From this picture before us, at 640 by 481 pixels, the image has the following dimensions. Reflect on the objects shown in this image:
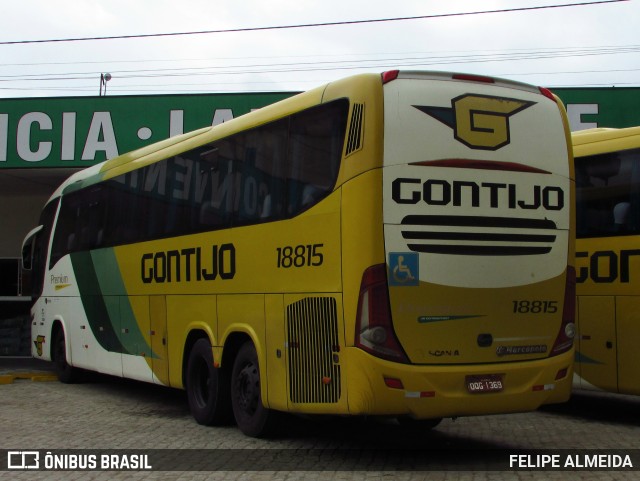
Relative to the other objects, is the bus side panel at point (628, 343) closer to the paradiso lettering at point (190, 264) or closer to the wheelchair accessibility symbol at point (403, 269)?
the wheelchair accessibility symbol at point (403, 269)

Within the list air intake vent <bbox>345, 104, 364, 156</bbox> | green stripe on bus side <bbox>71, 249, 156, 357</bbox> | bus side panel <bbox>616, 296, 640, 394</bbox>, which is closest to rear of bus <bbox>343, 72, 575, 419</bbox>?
air intake vent <bbox>345, 104, 364, 156</bbox>

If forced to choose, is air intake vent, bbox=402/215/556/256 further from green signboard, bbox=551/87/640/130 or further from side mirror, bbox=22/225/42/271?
green signboard, bbox=551/87/640/130

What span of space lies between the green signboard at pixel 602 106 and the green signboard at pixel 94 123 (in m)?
6.84

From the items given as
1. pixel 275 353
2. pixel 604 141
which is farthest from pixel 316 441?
pixel 604 141

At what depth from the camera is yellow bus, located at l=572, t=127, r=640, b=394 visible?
10.9m

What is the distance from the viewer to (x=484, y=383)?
8281 millimetres

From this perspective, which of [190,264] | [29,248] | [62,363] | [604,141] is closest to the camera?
[190,264]

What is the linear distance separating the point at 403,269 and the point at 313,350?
1.19 meters

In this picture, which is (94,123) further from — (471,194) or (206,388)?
(471,194)

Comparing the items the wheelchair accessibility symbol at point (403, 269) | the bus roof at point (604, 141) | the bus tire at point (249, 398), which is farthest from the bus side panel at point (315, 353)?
the bus roof at point (604, 141)

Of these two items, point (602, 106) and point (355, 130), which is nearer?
point (355, 130)

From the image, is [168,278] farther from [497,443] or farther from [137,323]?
[497,443]

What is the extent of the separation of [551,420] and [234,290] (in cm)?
448

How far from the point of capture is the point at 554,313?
28.9 feet
